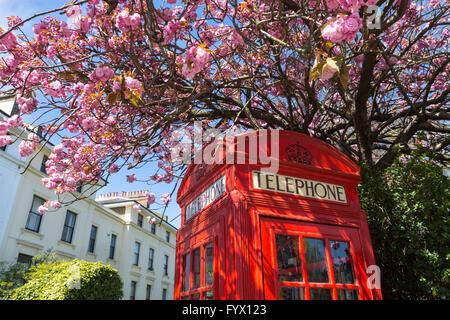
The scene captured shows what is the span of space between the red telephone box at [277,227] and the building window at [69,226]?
18642 mm

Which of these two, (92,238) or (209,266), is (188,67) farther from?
(92,238)

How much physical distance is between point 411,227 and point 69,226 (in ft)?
67.3

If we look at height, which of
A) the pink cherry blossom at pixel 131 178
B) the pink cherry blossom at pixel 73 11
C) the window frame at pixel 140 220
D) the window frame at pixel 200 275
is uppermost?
the window frame at pixel 140 220

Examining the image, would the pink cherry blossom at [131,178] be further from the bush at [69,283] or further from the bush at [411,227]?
the bush at [411,227]

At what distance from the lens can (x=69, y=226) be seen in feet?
64.3

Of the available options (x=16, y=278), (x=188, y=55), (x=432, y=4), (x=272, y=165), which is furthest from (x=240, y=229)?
(x=16, y=278)

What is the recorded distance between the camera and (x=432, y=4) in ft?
22.6

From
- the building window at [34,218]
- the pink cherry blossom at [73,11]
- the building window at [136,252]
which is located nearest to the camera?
the pink cherry blossom at [73,11]

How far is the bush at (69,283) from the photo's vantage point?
11.4 metres

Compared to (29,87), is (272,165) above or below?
below

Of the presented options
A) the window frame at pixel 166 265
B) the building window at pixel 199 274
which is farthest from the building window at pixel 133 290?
the building window at pixel 199 274
